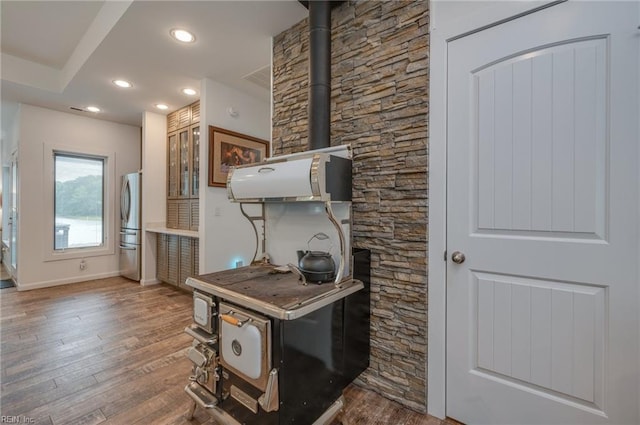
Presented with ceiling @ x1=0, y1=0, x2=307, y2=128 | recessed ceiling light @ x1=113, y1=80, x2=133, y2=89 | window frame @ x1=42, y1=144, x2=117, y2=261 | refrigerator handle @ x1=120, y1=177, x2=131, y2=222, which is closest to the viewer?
ceiling @ x1=0, y1=0, x2=307, y2=128

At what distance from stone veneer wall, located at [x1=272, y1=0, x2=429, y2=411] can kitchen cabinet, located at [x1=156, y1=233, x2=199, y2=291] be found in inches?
102

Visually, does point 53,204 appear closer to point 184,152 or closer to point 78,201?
point 78,201

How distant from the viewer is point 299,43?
2246mm

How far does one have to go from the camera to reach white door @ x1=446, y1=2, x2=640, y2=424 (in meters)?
1.20

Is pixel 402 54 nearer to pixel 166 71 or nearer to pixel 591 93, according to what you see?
pixel 591 93

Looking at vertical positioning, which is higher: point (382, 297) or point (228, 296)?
point (228, 296)

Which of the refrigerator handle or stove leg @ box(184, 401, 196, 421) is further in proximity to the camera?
the refrigerator handle

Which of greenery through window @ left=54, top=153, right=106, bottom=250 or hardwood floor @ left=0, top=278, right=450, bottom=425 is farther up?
greenery through window @ left=54, top=153, right=106, bottom=250

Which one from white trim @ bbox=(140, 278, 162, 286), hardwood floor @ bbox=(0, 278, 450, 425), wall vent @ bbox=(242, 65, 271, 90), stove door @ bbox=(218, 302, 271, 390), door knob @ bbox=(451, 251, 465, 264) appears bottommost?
hardwood floor @ bbox=(0, 278, 450, 425)

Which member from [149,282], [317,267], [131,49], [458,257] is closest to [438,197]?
[458,257]

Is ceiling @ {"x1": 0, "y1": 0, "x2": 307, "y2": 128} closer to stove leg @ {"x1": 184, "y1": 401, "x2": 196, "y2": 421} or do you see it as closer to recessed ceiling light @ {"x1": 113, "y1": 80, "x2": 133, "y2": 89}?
recessed ceiling light @ {"x1": 113, "y1": 80, "x2": 133, "y2": 89}

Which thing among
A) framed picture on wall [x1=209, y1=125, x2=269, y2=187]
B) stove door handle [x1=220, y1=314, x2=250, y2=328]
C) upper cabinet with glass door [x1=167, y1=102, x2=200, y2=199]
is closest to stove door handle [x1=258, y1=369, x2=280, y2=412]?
stove door handle [x1=220, y1=314, x2=250, y2=328]

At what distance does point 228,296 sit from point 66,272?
4490 mm

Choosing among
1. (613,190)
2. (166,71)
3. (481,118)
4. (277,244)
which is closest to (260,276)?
(277,244)
